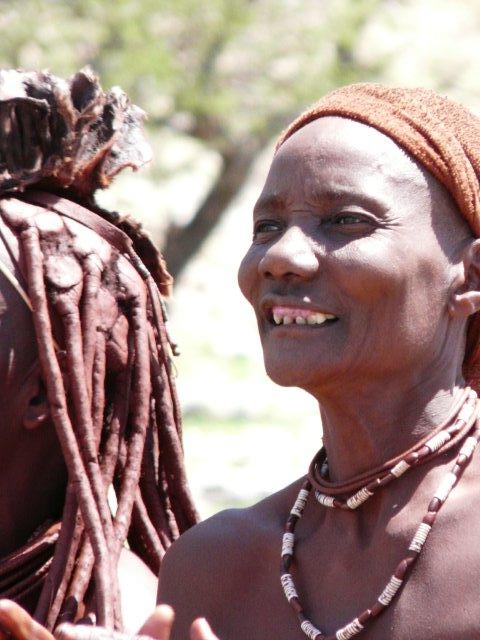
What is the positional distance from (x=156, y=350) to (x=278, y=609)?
1.01 metres

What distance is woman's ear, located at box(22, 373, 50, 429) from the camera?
139 inches

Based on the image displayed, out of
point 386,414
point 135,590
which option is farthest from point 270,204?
point 135,590

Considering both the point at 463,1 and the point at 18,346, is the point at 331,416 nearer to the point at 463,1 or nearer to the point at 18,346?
the point at 18,346

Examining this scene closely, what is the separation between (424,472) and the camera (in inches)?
111

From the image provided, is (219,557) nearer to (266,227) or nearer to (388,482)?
(388,482)

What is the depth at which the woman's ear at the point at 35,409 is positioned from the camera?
3527mm

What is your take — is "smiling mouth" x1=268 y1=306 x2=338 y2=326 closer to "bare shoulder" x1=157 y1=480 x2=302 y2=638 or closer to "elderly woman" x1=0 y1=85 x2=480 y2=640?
"elderly woman" x1=0 y1=85 x2=480 y2=640

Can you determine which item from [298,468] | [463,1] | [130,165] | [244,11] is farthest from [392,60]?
[130,165]

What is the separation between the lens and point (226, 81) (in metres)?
11.5

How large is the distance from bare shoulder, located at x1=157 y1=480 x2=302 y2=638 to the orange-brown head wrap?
21.4 inches

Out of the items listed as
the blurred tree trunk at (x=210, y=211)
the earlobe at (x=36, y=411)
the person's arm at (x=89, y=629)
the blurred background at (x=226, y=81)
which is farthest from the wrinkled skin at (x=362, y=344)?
the blurred tree trunk at (x=210, y=211)

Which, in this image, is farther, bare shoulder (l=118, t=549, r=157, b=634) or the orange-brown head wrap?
bare shoulder (l=118, t=549, r=157, b=634)

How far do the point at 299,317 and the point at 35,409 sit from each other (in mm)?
978


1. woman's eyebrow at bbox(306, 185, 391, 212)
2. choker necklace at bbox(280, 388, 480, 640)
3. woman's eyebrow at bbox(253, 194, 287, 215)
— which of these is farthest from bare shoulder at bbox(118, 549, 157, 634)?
woman's eyebrow at bbox(306, 185, 391, 212)
